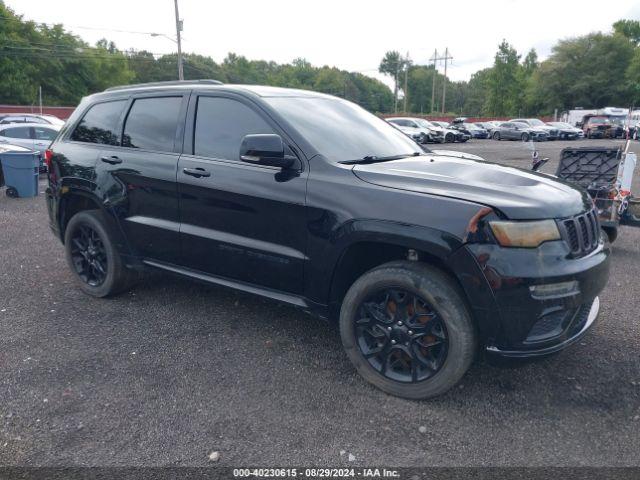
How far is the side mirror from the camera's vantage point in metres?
3.22

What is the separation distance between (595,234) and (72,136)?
434 cm

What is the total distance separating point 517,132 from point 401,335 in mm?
37423

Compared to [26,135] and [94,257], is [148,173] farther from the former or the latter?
[26,135]

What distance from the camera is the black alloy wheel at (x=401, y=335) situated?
119 inches

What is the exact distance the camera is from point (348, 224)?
3158mm

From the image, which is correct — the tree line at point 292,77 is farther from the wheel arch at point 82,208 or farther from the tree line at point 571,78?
the wheel arch at point 82,208

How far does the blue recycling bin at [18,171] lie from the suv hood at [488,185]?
9852 mm

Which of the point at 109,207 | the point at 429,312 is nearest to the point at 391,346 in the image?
the point at 429,312

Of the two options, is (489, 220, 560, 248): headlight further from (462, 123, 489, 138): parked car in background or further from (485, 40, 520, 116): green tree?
(485, 40, 520, 116): green tree

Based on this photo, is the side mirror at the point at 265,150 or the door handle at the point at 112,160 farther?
the door handle at the point at 112,160

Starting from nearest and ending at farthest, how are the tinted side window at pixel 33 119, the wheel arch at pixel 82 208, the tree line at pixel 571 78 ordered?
the wheel arch at pixel 82 208, the tinted side window at pixel 33 119, the tree line at pixel 571 78

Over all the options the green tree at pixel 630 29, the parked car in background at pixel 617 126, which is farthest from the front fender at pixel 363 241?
the green tree at pixel 630 29

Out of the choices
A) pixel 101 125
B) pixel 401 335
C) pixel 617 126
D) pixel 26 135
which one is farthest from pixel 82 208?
pixel 617 126

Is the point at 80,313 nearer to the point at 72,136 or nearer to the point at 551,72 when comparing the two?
the point at 72,136
